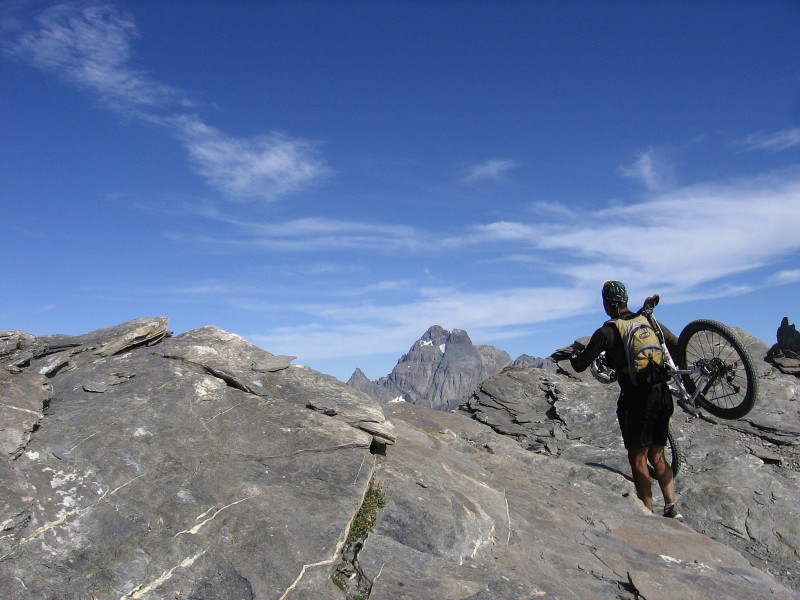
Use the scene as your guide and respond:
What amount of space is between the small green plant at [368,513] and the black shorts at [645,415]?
14.7 feet

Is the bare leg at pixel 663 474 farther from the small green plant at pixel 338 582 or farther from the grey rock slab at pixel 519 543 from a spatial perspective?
the small green plant at pixel 338 582

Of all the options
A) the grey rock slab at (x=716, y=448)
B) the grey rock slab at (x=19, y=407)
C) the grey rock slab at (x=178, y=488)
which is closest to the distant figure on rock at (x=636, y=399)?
the grey rock slab at (x=716, y=448)

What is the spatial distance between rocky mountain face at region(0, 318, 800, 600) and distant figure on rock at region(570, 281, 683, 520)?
0.62 meters

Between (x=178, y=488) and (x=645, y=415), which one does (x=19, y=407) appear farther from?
(x=645, y=415)

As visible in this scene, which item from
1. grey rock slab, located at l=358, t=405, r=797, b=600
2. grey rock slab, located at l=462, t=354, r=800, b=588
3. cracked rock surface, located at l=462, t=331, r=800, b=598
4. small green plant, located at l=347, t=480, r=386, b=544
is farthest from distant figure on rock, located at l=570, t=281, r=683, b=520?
small green plant, located at l=347, t=480, r=386, b=544

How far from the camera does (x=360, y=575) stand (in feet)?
21.2

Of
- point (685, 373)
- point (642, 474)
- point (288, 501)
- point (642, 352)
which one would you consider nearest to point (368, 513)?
point (288, 501)

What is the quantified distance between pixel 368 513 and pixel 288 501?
0.95 metres

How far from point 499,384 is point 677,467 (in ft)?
17.5

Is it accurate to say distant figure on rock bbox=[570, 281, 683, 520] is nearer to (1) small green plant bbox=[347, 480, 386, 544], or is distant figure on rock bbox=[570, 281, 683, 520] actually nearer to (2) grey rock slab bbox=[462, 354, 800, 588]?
(2) grey rock slab bbox=[462, 354, 800, 588]

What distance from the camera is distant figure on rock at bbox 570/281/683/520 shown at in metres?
9.98

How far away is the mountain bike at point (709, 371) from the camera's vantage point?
995cm

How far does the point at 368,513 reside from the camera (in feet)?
24.4

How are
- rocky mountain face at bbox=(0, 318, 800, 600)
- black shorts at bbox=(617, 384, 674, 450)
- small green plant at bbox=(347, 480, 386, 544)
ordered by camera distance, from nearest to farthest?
rocky mountain face at bbox=(0, 318, 800, 600), small green plant at bbox=(347, 480, 386, 544), black shorts at bbox=(617, 384, 674, 450)
